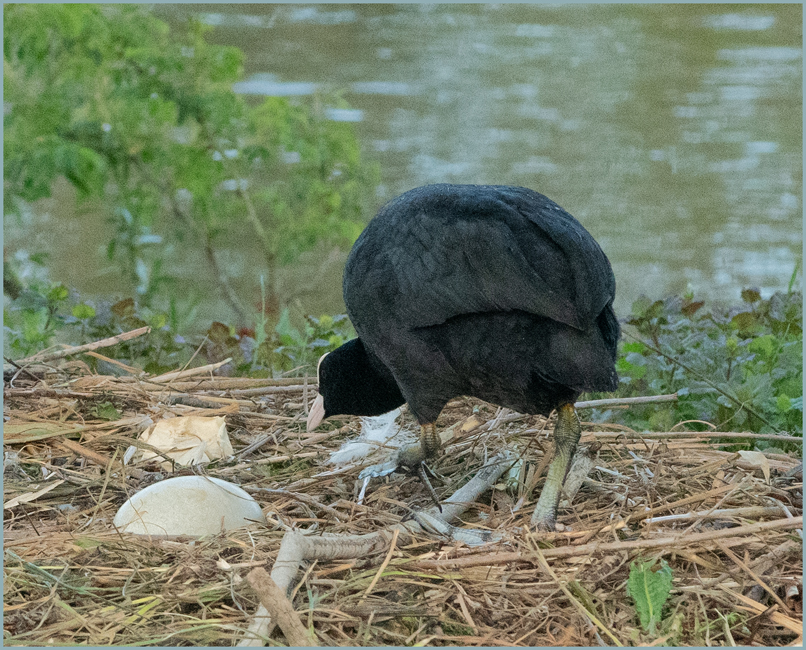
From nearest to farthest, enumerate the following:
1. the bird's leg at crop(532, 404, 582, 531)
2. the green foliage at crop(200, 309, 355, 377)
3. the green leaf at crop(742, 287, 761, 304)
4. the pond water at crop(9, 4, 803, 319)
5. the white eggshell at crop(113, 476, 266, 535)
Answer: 1. the white eggshell at crop(113, 476, 266, 535)
2. the bird's leg at crop(532, 404, 582, 531)
3. the green foliage at crop(200, 309, 355, 377)
4. the green leaf at crop(742, 287, 761, 304)
5. the pond water at crop(9, 4, 803, 319)

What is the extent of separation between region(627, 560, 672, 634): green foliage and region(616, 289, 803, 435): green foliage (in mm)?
1215

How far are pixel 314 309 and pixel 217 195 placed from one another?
34.4 inches

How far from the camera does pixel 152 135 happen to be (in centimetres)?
488

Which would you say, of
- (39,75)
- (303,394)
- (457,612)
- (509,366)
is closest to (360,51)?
(39,75)

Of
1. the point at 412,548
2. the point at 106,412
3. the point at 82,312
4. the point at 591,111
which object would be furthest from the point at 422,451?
the point at 591,111

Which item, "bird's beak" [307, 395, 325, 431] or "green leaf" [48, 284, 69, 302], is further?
"green leaf" [48, 284, 69, 302]

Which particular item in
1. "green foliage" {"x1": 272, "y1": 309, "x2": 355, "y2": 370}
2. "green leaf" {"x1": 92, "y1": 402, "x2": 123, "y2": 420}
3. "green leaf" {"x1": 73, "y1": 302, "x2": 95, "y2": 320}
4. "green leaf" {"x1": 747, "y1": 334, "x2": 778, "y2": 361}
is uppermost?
"green leaf" {"x1": 73, "y1": 302, "x2": 95, "y2": 320}

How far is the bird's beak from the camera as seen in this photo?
314cm

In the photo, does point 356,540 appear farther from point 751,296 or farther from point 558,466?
point 751,296

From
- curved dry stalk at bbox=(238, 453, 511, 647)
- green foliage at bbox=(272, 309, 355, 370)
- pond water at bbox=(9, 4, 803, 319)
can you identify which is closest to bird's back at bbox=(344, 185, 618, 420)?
curved dry stalk at bbox=(238, 453, 511, 647)

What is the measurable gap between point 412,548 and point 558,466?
545 mm

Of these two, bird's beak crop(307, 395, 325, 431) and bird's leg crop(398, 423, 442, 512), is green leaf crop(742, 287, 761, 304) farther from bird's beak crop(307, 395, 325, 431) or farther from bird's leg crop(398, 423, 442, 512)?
bird's beak crop(307, 395, 325, 431)

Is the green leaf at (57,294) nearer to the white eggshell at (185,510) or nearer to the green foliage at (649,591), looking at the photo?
the white eggshell at (185,510)

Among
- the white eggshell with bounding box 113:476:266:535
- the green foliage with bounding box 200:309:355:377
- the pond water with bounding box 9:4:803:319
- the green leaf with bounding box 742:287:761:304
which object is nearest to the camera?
the white eggshell with bounding box 113:476:266:535
